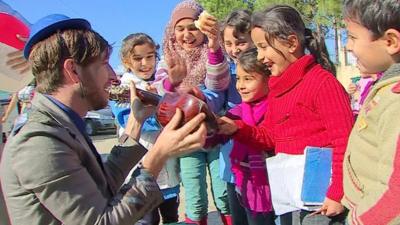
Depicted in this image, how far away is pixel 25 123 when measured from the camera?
1930 mm

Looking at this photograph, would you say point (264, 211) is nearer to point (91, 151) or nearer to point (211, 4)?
point (91, 151)

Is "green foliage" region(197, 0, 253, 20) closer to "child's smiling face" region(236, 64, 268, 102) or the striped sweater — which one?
the striped sweater

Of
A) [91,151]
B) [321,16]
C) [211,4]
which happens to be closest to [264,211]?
[91,151]

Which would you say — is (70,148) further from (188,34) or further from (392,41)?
(188,34)

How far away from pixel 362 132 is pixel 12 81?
8.20 ft

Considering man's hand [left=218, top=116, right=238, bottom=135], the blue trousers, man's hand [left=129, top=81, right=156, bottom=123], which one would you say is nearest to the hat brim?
man's hand [left=129, top=81, right=156, bottom=123]

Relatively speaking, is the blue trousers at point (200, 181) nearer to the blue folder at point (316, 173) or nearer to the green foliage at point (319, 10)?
the blue folder at point (316, 173)

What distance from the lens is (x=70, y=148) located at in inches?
74.0

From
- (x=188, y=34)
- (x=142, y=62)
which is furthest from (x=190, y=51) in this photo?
(x=142, y=62)

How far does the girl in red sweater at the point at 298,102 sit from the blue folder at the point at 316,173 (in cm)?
6

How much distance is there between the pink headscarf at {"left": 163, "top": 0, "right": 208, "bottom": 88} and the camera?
3549 millimetres

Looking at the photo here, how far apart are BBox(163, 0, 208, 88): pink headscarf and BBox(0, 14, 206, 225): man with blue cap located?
1.31 meters

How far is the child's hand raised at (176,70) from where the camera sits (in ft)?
11.1

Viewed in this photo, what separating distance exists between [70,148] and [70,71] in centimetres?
34
